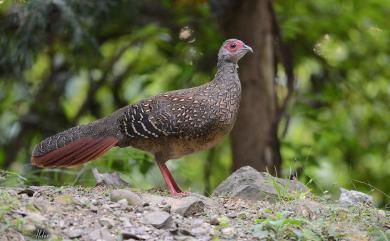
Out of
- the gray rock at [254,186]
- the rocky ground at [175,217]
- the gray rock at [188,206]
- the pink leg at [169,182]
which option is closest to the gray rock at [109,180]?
the pink leg at [169,182]

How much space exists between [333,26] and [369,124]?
1790 mm

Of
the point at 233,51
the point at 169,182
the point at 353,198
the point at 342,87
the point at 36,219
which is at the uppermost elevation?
the point at 233,51

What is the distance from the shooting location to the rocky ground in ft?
15.0

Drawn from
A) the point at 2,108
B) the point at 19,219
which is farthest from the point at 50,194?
the point at 2,108

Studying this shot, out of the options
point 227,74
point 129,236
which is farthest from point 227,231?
point 227,74

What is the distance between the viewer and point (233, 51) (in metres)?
6.98

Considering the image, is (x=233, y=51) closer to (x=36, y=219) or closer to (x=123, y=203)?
(x=123, y=203)

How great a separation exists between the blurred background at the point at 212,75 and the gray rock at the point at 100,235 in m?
3.12

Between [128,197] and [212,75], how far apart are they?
460 centimetres

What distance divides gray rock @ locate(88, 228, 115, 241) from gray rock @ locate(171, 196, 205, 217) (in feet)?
2.10

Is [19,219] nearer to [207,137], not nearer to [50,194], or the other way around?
[50,194]

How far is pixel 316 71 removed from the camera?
10531mm

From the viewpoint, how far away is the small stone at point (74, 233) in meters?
4.52

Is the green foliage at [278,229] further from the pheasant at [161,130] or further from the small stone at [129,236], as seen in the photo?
the pheasant at [161,130]
